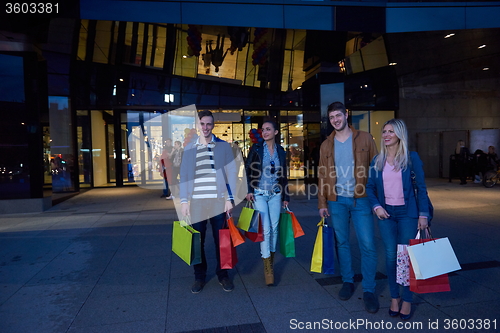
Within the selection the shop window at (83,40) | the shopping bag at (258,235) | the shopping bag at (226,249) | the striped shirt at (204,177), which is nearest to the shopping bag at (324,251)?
the shopping bag at (258,235)

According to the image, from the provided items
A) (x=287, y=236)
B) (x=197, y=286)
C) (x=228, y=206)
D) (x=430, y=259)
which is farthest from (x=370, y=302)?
(x=197, y=286)

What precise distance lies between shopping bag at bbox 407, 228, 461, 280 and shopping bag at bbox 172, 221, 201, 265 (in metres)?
2.04

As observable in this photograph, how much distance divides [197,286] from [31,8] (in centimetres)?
879

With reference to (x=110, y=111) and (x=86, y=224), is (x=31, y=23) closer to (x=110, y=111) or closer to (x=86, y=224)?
(x=86, y=224)

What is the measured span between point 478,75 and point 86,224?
689 inches

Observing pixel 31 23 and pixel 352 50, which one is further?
pixel 352 50

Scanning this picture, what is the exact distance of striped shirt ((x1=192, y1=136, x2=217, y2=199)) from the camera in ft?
13.1

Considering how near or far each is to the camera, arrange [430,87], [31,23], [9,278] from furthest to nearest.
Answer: [430,87]
[31,23]
[9,278]

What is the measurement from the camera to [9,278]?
447 cm

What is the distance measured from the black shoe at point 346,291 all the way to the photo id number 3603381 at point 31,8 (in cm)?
971

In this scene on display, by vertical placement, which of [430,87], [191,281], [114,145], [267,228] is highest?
[430,87]

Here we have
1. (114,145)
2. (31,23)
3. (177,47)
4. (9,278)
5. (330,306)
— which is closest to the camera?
(330,306)

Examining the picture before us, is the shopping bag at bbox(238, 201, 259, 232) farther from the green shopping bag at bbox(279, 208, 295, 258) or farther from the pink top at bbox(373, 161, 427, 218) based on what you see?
the pink top at bbox(373, 161, 427, 218)

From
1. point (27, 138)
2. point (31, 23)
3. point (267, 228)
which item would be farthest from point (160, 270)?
point (31, 23)
